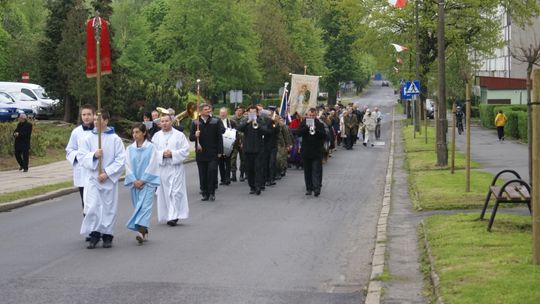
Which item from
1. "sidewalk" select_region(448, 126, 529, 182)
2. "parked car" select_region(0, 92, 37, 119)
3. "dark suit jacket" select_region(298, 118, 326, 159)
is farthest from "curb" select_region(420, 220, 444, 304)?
"parked car" select_region(0, 92, 37, 119)

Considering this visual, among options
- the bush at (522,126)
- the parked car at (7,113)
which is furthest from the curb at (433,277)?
the parked car at (7,113)

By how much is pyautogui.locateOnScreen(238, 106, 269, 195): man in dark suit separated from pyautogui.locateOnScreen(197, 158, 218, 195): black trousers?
1.84 metres

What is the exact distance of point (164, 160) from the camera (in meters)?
15.0

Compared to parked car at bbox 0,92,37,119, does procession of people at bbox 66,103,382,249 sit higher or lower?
lower

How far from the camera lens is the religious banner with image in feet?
97.0

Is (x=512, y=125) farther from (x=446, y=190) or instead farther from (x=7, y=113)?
(x=446, y=190)

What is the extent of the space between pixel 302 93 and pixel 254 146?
9.11 metres

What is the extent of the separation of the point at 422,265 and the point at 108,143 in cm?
444

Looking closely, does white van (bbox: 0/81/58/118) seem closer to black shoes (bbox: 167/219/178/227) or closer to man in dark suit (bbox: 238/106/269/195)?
man in dark suit (bbox: 238/106/269/195)

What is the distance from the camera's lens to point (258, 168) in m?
20.8

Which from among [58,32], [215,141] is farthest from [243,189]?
[58,32]

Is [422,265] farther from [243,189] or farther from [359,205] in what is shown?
[243,189]

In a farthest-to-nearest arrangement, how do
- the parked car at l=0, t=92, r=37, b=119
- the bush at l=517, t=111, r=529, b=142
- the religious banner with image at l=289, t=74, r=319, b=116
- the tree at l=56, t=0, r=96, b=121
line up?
the parked car at l=0, t=92, r=37, b=119
the tree at l=56, t=0, r=96, b=121
the bush at l=517, t=111, r=529, b=142
the religious banner with image at l=289, t=74, r=319, b=116

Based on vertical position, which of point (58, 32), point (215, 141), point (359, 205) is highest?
point (58, 32)
